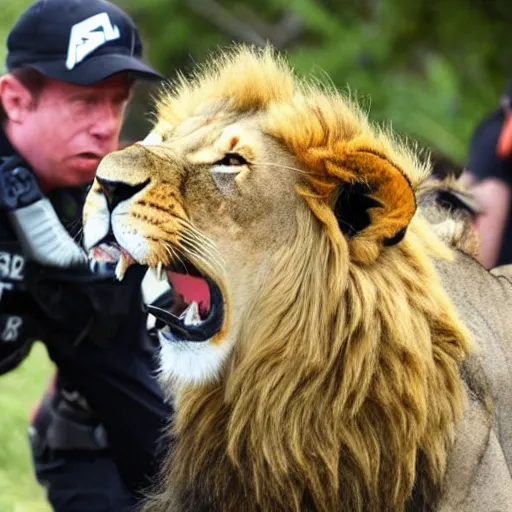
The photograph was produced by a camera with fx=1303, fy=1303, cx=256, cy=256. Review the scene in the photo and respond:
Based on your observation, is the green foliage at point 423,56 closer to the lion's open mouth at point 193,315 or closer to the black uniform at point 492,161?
the black uniform at point 492,161

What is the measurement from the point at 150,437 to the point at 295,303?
158 centimetres

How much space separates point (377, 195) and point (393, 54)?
635cm

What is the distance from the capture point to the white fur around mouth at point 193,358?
3.02 metres

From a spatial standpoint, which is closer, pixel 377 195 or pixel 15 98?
pixel 377 195

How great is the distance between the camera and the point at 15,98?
4.20 m

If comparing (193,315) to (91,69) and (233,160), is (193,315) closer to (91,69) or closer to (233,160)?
(233,160)

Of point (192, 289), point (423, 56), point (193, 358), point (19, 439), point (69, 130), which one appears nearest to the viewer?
point (193, 358)

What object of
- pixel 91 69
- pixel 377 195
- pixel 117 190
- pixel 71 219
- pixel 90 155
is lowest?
pixel 71 219

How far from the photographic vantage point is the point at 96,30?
415 cm

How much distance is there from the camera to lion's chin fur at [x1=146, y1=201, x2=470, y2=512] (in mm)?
2951

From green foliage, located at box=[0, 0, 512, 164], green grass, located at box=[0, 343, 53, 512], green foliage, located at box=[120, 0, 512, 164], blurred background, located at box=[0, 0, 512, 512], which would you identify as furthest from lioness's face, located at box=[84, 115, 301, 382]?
green foliage, located at box=[120, 0, 512, 164]

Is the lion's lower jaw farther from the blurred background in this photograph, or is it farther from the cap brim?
Answer: the blurred background

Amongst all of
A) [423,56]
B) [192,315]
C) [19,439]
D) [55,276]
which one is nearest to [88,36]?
[55,276]

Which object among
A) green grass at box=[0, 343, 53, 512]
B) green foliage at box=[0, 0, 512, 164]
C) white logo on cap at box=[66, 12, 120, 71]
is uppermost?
white logo on cap at box=[66, 12, 120, 71]
